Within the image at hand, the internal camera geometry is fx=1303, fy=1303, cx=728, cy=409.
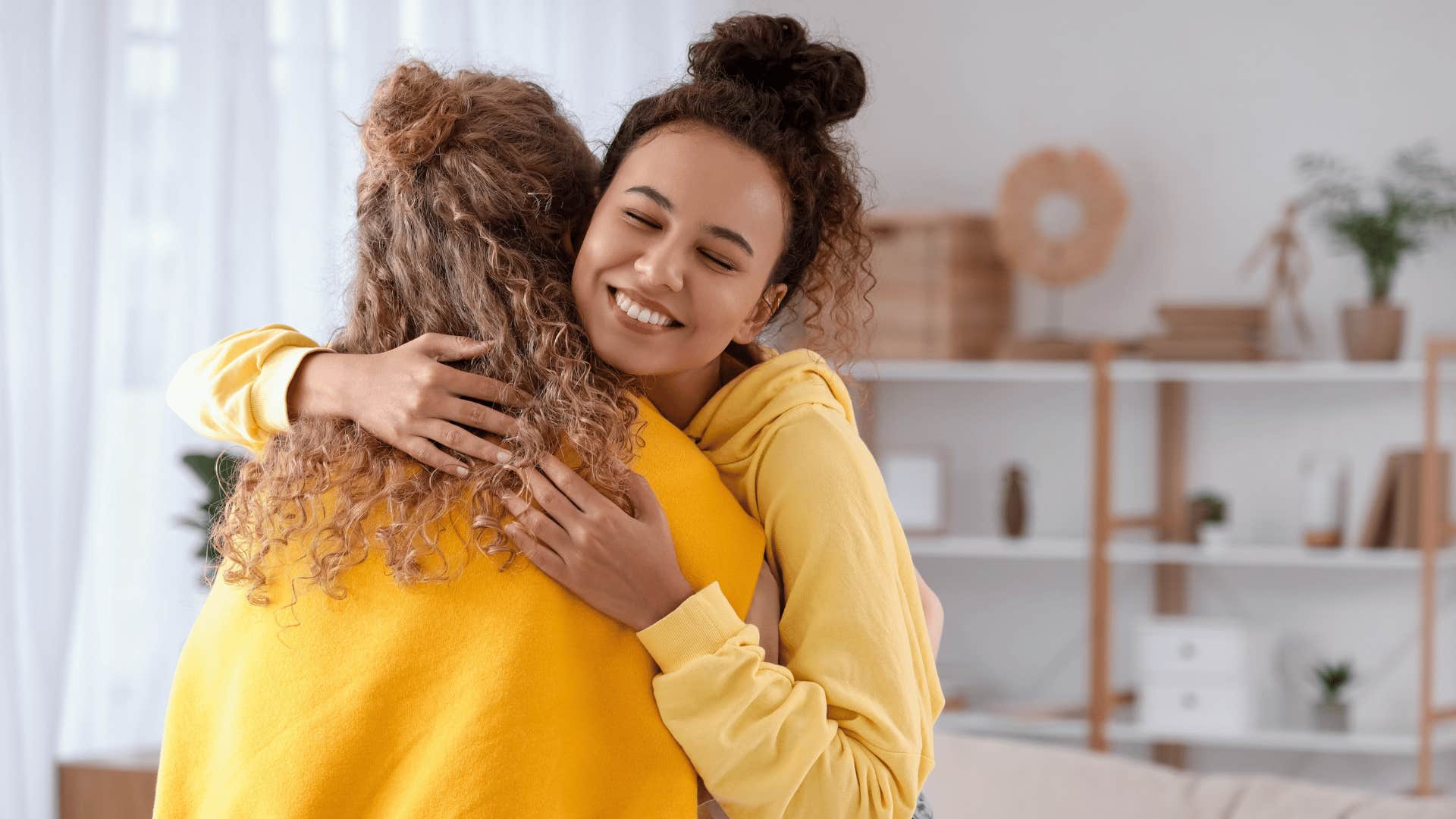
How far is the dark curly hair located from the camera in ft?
3.69

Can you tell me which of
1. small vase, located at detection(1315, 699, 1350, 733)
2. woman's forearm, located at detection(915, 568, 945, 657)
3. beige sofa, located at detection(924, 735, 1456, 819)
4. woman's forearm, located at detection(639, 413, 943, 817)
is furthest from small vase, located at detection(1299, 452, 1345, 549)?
woman's forearm, located at detection(639, 413, 943, 817)

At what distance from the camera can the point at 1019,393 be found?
4.25m

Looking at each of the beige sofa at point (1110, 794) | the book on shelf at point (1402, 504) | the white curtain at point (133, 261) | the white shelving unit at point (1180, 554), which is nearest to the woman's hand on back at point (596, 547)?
the beige sofa at point (1110, 794)

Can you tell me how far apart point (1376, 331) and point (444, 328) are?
329 cm

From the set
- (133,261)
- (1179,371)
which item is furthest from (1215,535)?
(133,261)

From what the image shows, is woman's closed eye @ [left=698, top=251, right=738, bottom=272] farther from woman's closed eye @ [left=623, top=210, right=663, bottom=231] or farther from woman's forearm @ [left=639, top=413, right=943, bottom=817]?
woman's forearm @ [left=639, top=413, right=943, bottom=817]

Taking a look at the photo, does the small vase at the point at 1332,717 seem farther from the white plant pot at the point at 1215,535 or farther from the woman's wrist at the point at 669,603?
the woman's wrist at the point at 669,603

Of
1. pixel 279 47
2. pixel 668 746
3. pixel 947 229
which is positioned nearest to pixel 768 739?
pixel 668 746

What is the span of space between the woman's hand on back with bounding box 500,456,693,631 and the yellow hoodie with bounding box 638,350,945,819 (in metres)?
0.02

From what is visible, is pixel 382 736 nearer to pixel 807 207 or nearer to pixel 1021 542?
pixel 807 207

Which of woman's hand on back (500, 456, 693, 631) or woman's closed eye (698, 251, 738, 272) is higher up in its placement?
woman's closed eye (698, 251, 738, 272)

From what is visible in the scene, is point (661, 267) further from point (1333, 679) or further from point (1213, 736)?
point (1333, 679)

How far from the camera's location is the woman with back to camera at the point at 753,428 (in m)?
0.98

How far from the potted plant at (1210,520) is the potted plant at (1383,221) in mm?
561
